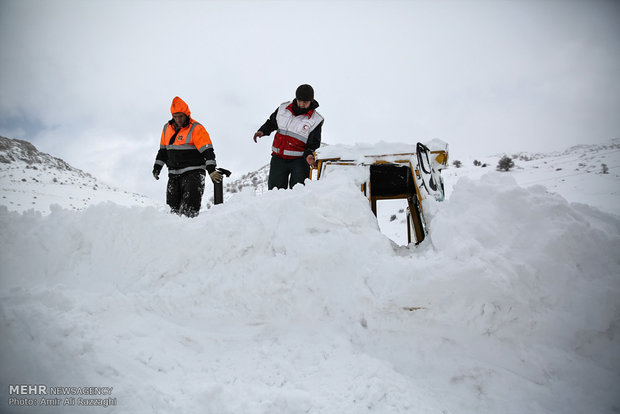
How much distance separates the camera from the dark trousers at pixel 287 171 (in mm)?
4004

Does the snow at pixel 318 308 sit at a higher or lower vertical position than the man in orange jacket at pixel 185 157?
lower

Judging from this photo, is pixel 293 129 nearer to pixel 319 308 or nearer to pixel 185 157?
pixel 185 157

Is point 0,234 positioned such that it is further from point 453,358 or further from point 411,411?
point 453,358

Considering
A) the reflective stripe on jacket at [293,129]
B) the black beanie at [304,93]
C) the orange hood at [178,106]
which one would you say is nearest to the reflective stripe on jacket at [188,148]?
the orange hood at [178,106]

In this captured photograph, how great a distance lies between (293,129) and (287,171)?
0.57 m

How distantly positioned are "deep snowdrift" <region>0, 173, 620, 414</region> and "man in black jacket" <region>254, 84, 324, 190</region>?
161 centimetres

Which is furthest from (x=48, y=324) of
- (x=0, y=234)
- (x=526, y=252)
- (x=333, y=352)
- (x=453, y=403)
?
(x=526, y=252)

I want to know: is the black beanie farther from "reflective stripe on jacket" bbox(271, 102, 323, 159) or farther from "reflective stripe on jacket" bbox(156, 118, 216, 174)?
"reflective stripe on jacket" bbox(156, 118, 216, 174)

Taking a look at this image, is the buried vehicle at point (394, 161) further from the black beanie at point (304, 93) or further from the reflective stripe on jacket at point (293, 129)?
the black beanie at point (304, 93)

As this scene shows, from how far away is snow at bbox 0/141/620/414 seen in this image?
140cm

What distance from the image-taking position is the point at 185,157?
415cm

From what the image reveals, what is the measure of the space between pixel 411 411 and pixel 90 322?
167 centimetres

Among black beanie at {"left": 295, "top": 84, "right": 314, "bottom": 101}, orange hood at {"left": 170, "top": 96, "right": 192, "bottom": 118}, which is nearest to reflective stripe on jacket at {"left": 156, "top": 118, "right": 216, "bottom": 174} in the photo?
orange hood at {"left": 170, "top": 96, "right": 192, "bottom": 118}

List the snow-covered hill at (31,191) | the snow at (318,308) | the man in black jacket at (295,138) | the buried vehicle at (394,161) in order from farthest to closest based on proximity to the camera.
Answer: the snow-covered hill at (31,191), the man in black jacket at (295,138), the buried vehicle at (394,161), the snow at (318,308)
